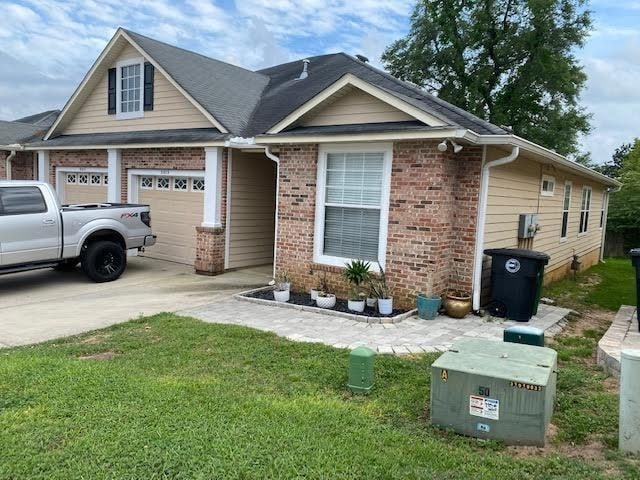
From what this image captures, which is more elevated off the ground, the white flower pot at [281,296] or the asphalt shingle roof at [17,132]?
the asphalt shingle roof at [17,132]

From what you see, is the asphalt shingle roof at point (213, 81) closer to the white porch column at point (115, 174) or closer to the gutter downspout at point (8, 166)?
the white porch column at point (115, 174)

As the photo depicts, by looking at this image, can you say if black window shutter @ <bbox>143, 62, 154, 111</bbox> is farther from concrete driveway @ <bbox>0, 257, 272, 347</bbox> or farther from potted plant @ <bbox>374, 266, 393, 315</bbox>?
potted plant @ <bbox>374, 266, 393, 315</bbox>

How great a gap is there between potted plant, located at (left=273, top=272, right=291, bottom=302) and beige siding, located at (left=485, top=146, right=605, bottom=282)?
10.8 feet

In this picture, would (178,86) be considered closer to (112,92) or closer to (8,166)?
(112,92)

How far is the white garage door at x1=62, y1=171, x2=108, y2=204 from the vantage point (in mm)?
13641

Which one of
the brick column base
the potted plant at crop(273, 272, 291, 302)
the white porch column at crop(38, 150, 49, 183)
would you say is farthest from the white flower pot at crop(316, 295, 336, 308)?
the white porch column at crop(38, 150, 49, 183)

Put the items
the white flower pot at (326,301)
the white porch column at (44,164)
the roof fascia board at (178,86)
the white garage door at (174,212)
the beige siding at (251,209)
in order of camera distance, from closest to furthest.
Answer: the white flower pot at (326,301) → the roof fascia board at (178,86) → the beige siding at (251,209) → the white garage door at (174,212) → the white porch column at (44,164)

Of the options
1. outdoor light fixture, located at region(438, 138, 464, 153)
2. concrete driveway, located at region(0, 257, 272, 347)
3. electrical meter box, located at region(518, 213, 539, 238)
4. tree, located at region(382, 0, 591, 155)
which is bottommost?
concrete driveway, located at region(0, 257, 272, 347)

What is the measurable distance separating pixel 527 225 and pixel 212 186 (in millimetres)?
6283

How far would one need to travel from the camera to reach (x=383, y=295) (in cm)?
782

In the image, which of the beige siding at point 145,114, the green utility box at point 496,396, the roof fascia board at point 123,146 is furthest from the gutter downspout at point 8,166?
the green utility box at point 496,396

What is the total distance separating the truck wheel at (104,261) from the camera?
983 cm

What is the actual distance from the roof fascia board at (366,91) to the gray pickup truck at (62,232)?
11.7 feet

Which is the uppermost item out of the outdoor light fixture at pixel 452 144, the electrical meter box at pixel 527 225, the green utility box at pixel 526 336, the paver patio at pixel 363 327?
the outdoor light fixture at pixel 452 144
